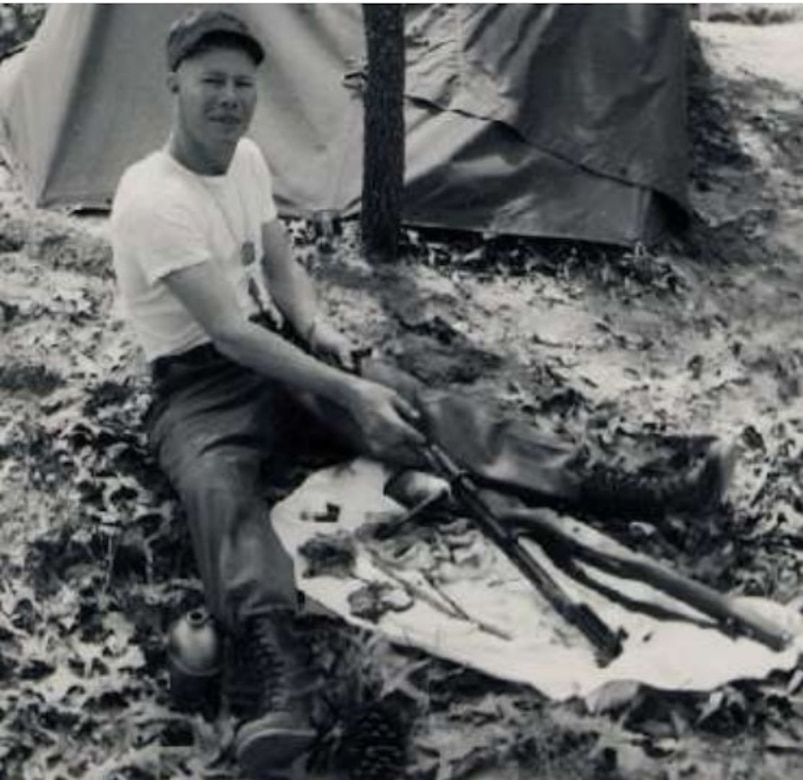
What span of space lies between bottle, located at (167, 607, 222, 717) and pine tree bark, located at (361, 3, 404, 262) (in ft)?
8.28

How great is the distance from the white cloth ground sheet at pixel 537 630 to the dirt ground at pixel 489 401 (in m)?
0.05

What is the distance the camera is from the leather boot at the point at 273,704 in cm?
353

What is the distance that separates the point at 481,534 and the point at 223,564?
95cm

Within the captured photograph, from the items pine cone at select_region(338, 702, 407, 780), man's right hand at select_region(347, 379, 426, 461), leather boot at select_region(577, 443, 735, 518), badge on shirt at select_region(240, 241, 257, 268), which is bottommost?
pine cone at select_region(338, 702, 407, 780)

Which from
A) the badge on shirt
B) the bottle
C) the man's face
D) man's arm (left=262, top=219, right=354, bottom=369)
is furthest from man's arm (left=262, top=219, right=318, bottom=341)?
the bottle

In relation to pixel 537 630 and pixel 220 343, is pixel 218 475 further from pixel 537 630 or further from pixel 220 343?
pixel 537 630

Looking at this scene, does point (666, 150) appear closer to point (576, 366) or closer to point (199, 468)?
point (576, 366)

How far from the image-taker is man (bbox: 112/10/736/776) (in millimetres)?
3926

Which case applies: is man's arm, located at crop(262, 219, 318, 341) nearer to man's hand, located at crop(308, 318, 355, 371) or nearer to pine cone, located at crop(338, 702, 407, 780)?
man's hand, located at crop(308, 318, 355, 371)

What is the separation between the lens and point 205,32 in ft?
14.0

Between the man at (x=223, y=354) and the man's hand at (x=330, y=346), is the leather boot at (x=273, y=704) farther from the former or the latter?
the man's hand at (x=330, y=346)

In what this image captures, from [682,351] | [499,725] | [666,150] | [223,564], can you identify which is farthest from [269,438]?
[666,150]

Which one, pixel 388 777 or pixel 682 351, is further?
pixel 682 351

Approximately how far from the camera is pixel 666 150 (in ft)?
21.4
